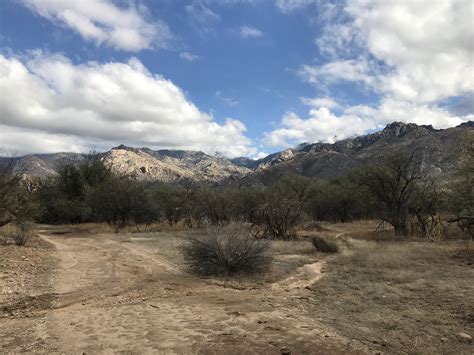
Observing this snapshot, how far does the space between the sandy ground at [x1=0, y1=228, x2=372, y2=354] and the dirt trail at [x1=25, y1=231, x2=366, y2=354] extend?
0.02 m

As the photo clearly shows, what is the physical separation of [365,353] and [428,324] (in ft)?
7.76

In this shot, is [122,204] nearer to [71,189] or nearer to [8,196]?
[8,196]

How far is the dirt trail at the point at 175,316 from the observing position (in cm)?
660

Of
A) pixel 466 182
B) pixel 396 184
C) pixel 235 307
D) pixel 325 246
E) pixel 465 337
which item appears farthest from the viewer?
pixel 396 184

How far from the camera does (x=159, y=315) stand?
838 cm

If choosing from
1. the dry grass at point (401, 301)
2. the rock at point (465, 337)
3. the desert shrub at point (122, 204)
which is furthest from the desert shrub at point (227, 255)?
the desert shrub at point (122, 204)

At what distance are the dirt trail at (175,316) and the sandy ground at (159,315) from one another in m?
0.02

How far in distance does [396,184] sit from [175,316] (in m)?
26.7

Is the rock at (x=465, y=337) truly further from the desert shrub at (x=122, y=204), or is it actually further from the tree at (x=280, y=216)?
the desert shrub at (x=122, y=204)

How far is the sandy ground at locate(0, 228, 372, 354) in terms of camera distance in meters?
6.57

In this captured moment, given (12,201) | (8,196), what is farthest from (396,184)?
(8,196)

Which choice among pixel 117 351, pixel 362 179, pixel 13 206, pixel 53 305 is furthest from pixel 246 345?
pixel 362 179

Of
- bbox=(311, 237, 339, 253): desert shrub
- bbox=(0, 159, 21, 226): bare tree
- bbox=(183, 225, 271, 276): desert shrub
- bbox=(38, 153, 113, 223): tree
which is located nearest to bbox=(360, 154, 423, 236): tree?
bbox=(311, 237, 339, 253): desert shrub

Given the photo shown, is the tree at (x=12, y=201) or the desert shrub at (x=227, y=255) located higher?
the tree at (x=12, y=201)
